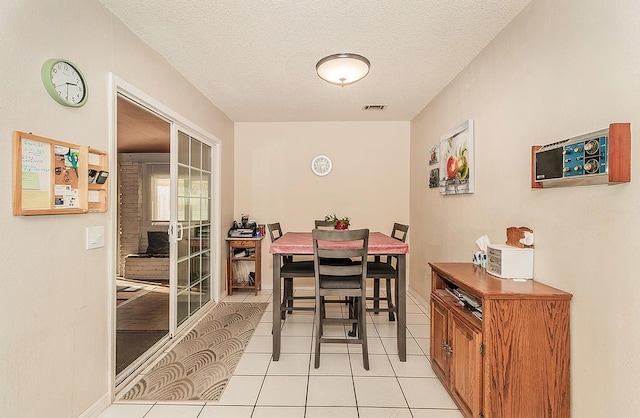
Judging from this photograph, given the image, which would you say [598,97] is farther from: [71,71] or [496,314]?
[71,71]


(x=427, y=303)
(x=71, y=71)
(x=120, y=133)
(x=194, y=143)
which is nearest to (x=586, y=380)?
(x=427, y=303)

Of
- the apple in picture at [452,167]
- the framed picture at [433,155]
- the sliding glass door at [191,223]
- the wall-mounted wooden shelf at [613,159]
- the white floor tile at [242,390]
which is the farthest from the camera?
the framed picture at [433,155]

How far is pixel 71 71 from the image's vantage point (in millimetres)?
1664

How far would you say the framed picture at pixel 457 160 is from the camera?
2.62m

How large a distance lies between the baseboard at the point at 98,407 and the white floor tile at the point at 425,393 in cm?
198

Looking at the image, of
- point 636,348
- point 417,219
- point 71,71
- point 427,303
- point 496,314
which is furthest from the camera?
point 417,219

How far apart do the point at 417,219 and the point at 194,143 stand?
3.03 meters

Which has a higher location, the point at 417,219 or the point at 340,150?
the point at 340,150

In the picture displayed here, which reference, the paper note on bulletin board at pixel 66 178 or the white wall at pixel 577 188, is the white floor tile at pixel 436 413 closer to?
the white wall at pixel 577 188

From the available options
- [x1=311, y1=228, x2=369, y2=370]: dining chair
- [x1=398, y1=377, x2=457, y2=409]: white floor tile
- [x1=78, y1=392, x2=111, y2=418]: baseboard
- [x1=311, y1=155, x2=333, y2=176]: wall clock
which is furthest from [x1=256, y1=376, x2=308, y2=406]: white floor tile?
[x1=311, y1=155, x2=333, y2=176]: wall clock

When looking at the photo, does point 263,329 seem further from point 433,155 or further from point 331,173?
point 433,155

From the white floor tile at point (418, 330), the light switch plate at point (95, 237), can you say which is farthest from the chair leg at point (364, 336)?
the light switch plate at point (95, 237)

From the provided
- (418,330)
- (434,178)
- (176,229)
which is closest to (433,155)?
(434,178)

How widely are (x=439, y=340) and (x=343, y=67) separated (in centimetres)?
220
